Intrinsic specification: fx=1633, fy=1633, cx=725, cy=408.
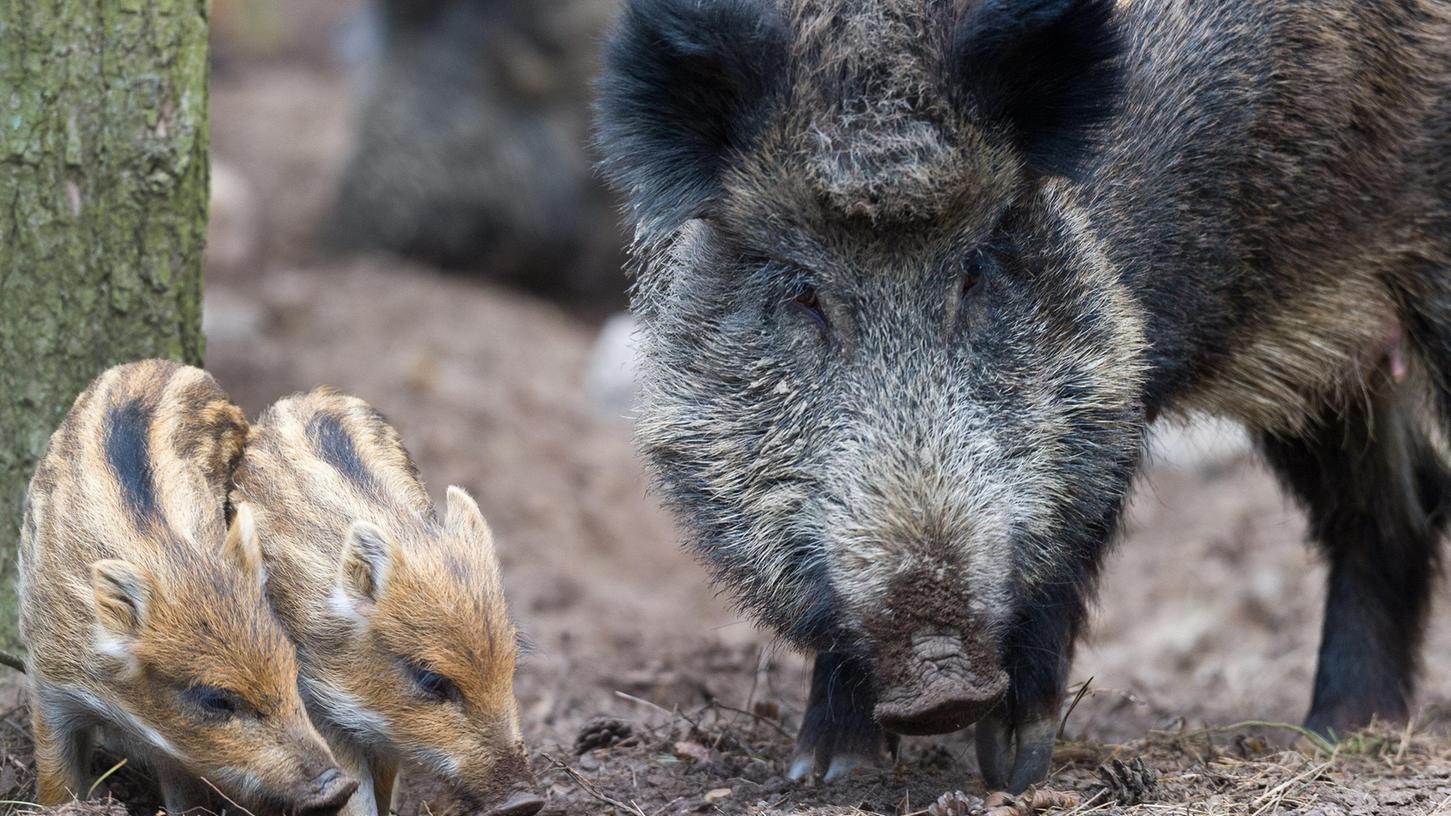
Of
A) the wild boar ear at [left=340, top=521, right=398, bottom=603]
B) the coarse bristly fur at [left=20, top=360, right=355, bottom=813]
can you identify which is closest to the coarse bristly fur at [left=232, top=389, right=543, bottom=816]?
the wild boar ear at [left=340, top=521, right=398, bottom=603]

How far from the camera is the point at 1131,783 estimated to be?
157 inches

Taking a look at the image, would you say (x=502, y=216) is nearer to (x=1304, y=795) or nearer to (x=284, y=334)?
(x=284, y=334)

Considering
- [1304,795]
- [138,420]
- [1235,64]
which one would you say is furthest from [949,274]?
[138,420]

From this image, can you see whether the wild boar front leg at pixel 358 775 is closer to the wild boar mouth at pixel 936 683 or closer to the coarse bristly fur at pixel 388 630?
the coarse bristly fur at pixel 388 630

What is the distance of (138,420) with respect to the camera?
12.4ft

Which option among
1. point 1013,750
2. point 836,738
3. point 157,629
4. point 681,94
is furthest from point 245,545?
point 1013,750

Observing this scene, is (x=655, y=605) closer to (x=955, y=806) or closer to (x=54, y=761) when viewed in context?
(x=955, y=806)

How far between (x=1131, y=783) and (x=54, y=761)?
8.33ft

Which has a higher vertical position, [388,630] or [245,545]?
[245,545]

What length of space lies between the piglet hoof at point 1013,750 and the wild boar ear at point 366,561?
1678 millimetres

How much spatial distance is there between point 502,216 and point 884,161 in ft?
30.5

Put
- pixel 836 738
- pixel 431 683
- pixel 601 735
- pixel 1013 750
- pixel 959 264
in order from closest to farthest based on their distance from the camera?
1. pixel 431 683
2. pixel 959 264
3. pixel 1013 750
4. pixel 836 738
5. pixel 601 735

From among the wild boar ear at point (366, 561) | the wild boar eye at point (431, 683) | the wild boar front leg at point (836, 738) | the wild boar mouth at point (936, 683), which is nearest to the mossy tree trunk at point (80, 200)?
the wild boar ear at point (366, 561)

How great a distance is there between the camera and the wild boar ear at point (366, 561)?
3633mm
